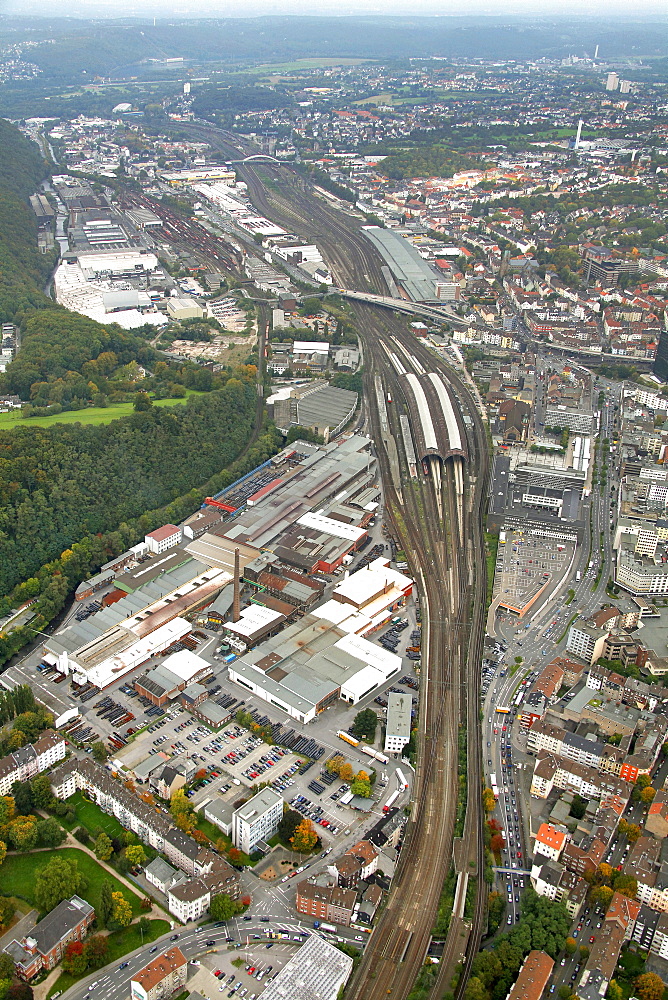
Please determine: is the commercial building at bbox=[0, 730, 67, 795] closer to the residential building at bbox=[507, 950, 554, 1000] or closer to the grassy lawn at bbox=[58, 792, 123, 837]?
the grassy lawn at bbox=[58, 792, 123, 837]

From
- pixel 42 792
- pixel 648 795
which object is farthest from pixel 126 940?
pixel 648 795

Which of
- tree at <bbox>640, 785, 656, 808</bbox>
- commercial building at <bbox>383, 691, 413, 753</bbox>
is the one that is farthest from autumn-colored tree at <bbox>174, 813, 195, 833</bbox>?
tree at <bbox>640, 785, 656, 808</bbox>

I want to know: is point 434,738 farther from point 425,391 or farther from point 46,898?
point 425,391

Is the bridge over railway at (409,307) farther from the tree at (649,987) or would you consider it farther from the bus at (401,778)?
the tree at (649,987)

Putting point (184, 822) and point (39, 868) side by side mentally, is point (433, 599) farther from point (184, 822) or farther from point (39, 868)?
point (39, 868)

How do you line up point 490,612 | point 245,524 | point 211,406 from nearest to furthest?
1. point 490,612
2. point 245,524
3. point 211,406

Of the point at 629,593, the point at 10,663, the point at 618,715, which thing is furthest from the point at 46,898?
the point at 629,593

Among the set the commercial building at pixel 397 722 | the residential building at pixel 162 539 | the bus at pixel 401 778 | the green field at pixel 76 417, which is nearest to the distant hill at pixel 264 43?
the green field at pixel 76 417
